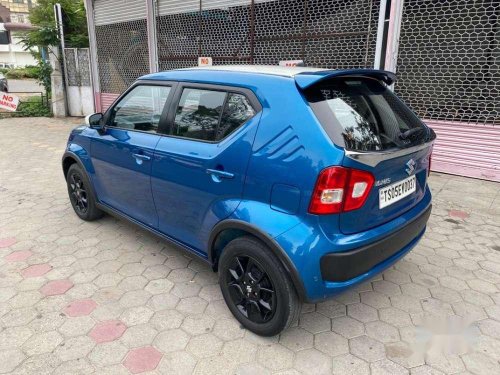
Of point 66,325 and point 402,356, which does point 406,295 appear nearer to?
point 402,356

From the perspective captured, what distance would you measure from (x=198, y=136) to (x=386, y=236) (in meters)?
1.37

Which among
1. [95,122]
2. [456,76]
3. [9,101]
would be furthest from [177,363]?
[9,101]

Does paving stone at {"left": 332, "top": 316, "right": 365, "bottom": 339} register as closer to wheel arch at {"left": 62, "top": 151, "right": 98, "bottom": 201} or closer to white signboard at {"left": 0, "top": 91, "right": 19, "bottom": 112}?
wheel arch at {"left": 62, "top": 151, "right": 98, "bottom": 201}

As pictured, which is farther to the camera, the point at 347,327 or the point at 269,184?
the point at 347,327

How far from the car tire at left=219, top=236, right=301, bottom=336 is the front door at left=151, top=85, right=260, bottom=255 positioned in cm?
26

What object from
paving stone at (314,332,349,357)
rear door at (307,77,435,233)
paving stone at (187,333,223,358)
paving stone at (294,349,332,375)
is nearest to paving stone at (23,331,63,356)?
paving stone at (187,333,223,358)

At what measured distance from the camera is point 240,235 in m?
2.40

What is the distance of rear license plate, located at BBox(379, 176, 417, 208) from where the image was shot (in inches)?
87.1

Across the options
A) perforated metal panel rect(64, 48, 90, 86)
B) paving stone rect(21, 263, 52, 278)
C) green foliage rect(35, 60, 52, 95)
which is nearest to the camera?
paving stone rect(21, 263, 52, 278)

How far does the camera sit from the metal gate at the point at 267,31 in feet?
20.8

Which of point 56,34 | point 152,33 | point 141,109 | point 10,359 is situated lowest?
point 10,359

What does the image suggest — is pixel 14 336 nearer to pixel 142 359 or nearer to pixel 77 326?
pixel 77 326

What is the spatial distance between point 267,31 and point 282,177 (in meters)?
6.05

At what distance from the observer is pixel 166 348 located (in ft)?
7.57
